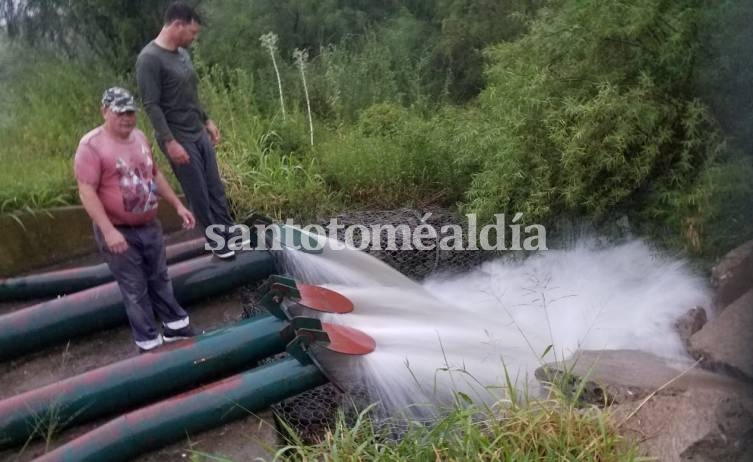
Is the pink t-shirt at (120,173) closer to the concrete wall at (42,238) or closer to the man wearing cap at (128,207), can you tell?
the man wearing cap at (128,207)

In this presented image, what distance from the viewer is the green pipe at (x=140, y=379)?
3988 millimetres

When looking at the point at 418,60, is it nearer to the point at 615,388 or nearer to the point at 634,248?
the point at 634,248

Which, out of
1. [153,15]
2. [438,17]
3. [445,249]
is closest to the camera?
[445,249]

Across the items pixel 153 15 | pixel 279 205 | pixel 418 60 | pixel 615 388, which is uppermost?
Answer: pixel 153 15

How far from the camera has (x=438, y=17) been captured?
348 inches

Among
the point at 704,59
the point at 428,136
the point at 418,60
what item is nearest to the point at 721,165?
the point at 704,59

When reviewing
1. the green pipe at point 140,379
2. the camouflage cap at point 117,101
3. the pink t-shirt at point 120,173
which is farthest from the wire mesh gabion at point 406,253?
the camouflage cap at point 117,101

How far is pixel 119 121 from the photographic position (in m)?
4.09

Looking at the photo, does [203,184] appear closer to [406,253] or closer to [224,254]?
[224,254]

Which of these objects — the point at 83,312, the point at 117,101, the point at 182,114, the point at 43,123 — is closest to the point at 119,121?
the point at 117,101

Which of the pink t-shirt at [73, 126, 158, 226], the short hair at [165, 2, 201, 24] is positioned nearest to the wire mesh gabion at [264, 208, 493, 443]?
the pink t-shirt at [73, 126, 158, 226]

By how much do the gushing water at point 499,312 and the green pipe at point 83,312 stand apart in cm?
59

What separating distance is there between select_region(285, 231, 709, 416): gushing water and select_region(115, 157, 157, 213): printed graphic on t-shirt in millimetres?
1378

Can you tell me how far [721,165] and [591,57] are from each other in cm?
123
